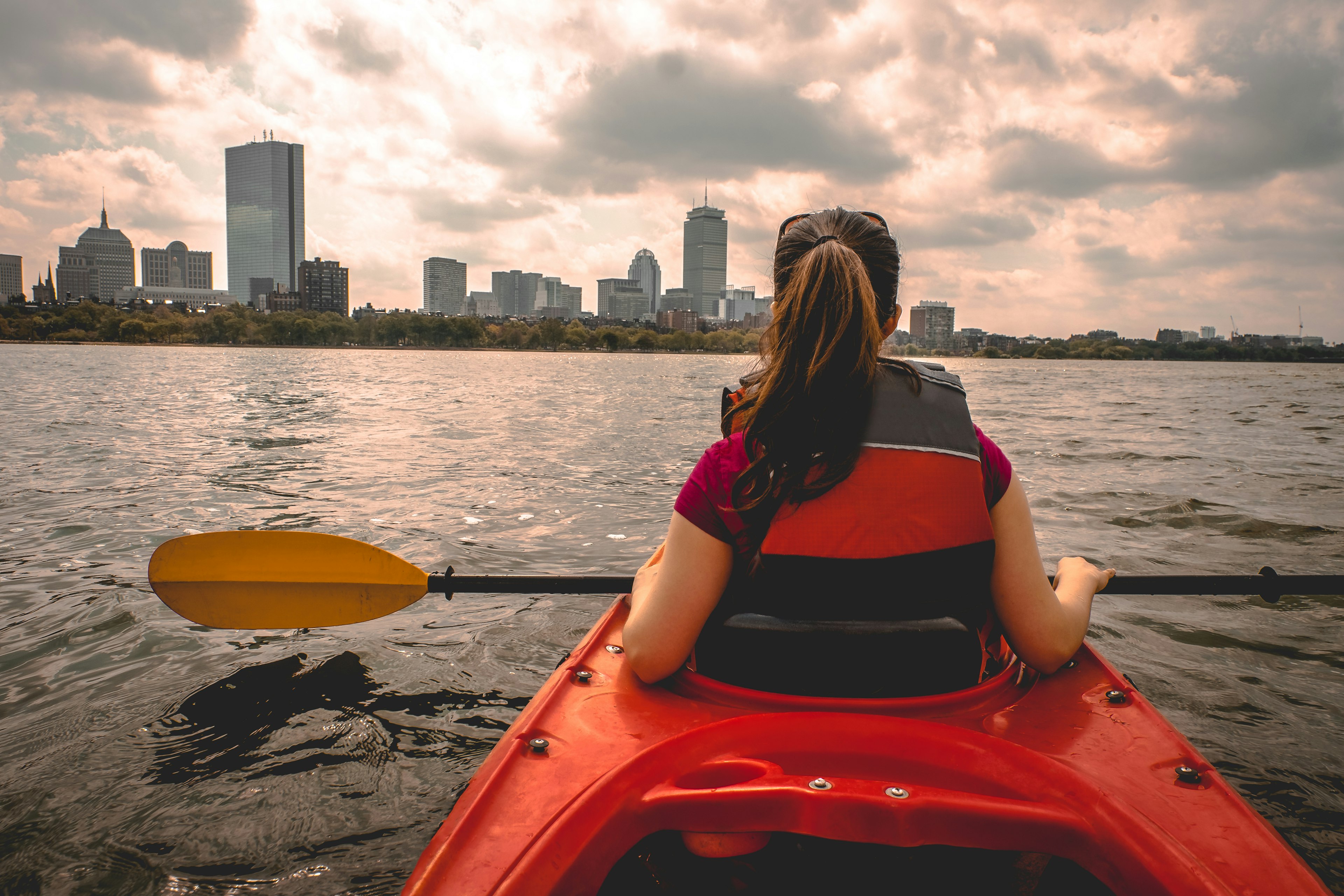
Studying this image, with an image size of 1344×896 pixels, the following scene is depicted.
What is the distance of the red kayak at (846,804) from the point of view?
1.49 metres

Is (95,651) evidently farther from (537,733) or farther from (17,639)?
(537,733)

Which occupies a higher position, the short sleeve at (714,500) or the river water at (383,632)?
the short sleeve at (714,500)

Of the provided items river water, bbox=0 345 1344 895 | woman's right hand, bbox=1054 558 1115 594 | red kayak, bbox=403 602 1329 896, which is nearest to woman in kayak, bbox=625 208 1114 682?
red kayak, bbox=403 602 1329 896

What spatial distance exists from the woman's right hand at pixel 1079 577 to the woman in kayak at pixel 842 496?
0.53 meters

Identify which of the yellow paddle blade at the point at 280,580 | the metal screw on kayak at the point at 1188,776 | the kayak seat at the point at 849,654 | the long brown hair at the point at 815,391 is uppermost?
the long brown hair at the point at 815,391

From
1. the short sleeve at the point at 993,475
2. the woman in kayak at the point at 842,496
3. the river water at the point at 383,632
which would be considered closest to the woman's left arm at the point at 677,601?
the woman in kayak at the point at 842,496

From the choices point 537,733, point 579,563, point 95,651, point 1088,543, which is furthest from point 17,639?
point 1088,543

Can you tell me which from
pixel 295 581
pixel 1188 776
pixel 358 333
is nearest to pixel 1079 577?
pixel 1188 776

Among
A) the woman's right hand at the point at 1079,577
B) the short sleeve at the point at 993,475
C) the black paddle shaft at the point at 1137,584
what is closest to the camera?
the short sleeve at the point at 993,475

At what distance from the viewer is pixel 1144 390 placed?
140 ft

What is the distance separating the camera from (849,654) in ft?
6.50

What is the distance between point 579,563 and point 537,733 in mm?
5220

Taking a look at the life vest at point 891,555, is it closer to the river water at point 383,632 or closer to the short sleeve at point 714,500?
the short sleeve at point 714,500

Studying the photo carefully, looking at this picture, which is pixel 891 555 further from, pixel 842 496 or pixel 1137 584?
pixel 1137 584
